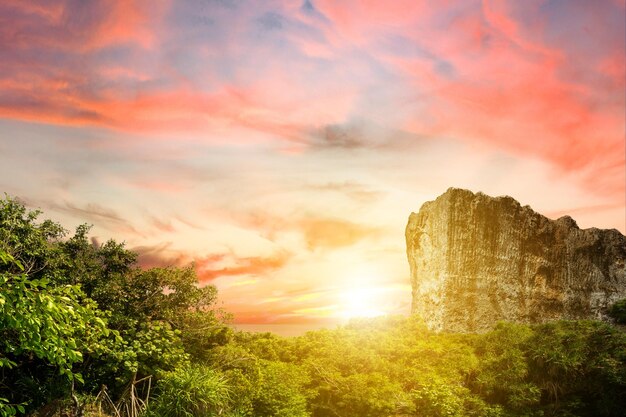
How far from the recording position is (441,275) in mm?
31891

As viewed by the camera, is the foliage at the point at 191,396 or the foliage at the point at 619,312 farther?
the foliage at the point at 619,312

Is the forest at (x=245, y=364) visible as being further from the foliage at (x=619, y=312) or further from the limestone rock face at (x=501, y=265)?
the foliage at (x=619, y=312)

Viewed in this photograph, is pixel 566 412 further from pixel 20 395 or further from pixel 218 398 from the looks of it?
pixel 20 395

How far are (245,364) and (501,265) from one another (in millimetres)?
25643

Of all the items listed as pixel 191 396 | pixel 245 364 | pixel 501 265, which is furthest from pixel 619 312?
pixel 191 396

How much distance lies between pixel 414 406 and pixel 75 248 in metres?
14.0

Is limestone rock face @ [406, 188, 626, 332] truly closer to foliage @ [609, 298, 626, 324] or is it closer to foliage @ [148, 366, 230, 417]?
foliage @ [609, 298, 626, 324]

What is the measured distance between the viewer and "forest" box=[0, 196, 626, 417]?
1223 cm

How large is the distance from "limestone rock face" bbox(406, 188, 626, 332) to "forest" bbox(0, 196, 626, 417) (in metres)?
14.6

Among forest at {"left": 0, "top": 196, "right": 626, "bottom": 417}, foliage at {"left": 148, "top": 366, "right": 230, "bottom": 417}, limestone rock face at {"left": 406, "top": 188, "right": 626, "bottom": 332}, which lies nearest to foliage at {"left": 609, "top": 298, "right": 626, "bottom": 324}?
limestone rock face at {"left": 406, "top": 188, "right": 626, "bottom": 332}

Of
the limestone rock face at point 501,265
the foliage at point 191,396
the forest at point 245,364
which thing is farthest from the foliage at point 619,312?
the foliage at point 191,396

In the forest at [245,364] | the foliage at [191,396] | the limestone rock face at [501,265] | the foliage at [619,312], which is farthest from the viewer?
the limestone rock face at [501,265]

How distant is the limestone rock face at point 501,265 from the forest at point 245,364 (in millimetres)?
14614

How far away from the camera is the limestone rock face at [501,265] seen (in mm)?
31109
